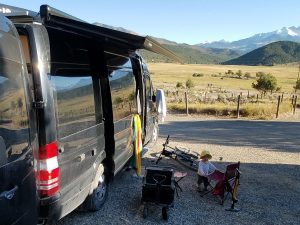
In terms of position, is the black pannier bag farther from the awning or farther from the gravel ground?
the awning

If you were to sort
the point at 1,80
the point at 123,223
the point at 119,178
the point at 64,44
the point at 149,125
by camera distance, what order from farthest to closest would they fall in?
1. the point at 149,125
2. the point at 119,178
3. the point at 123,223
4. the point at 64,44
5. the point at 1,80

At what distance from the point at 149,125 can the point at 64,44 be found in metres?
5.15

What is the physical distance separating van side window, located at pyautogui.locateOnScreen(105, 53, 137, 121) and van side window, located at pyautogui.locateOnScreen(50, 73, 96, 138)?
0.89m

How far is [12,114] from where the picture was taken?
3055 millimetres

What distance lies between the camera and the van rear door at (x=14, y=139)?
9.50 feet

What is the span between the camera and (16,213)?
3029 millimetres

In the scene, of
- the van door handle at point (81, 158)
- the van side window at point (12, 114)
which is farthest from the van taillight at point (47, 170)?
the van door handle at point (81, 158)

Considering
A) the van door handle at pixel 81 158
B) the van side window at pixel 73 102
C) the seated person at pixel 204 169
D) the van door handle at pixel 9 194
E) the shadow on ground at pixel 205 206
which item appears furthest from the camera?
the seated person at pixel 204 169

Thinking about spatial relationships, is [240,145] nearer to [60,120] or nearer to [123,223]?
[123,223]

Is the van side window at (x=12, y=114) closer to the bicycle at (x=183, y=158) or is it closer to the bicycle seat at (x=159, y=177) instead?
the bicycle seat at (x=159, y=177)

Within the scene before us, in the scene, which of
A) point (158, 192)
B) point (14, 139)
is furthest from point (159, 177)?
Result: point (14, 139)

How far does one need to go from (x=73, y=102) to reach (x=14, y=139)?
4.56 feet

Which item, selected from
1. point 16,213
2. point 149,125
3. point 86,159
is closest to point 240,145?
point 149,125

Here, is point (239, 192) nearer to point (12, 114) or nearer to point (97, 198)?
point (97, 198)
